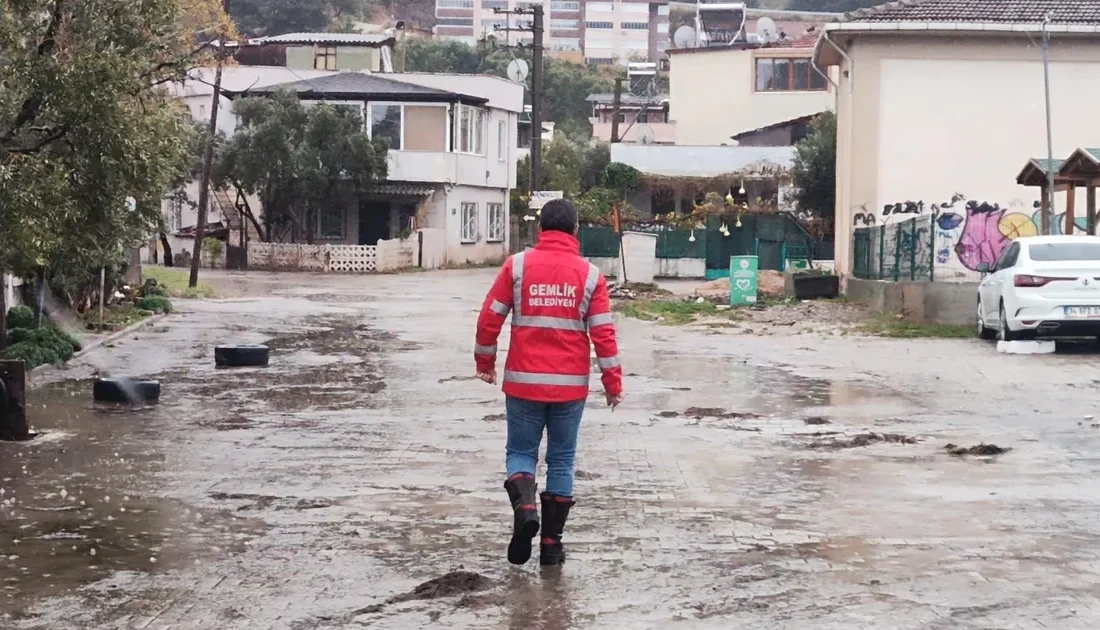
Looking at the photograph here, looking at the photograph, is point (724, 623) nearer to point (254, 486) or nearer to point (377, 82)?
point (254, 486)

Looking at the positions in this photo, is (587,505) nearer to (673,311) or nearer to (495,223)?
(673,311)

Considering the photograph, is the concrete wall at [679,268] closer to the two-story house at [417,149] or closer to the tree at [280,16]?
the two-story house at [417,149]

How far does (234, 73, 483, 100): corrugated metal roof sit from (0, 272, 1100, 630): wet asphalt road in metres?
36.6

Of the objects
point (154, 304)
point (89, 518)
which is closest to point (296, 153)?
point (154, 304)

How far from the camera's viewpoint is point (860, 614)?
6.13 m

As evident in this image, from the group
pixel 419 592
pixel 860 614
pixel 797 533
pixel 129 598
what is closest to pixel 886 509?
pixel 797 533

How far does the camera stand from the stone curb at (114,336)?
16.9 meters

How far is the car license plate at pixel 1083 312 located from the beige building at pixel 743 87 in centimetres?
5122

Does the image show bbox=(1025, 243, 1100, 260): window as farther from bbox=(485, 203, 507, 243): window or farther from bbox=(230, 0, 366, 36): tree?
bbox=(230, 0, 366, 36): tree

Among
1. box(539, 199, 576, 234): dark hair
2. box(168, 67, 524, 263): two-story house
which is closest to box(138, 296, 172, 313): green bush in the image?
box(539, 199, 576, 234): dark hair

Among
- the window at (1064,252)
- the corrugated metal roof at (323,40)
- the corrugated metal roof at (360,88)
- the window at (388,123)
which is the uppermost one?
the corrugated metal roof at (323,40)

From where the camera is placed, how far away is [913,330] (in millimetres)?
22734

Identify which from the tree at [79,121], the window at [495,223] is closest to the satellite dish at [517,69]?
the window at [495,223]

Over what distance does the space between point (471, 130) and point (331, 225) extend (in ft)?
20.9
